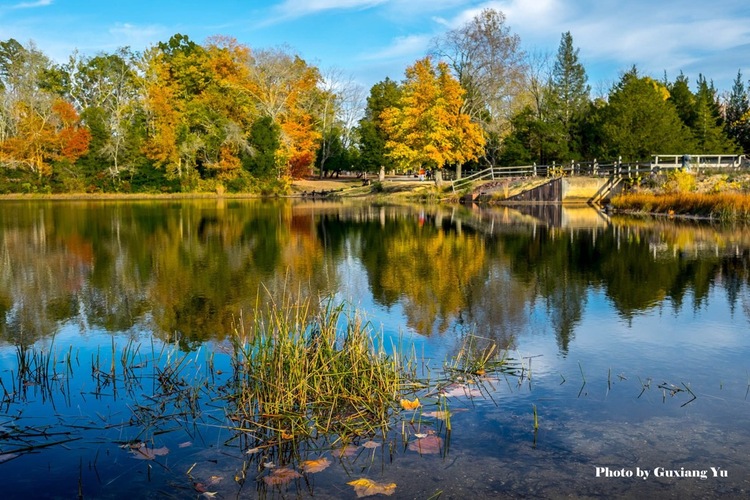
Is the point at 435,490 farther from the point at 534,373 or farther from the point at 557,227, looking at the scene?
the point at 557,227

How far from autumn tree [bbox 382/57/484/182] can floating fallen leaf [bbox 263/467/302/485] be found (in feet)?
165

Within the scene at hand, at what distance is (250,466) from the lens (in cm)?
580

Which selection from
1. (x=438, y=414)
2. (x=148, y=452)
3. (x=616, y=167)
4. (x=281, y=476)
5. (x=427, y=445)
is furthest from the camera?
(x=616, y=167)

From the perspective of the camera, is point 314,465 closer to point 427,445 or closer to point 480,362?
point 427,445

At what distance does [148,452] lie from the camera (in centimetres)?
607

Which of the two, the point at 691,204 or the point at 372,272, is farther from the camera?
the point at 691,204

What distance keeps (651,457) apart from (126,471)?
4773 mm

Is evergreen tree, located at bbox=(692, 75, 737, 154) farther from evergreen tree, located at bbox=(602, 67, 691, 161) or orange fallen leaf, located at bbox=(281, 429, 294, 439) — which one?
orange fallen leaf, located at bbox=(281, 429, 294, 439)

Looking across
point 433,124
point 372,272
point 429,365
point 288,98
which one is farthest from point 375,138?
point 429,365

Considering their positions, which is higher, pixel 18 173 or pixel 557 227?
pixel 18 173

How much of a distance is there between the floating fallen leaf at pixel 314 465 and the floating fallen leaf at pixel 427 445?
0.85m

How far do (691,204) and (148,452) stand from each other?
34.8 m

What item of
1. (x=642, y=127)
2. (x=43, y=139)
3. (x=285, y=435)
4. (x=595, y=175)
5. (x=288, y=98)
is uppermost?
(x=288, y=98)

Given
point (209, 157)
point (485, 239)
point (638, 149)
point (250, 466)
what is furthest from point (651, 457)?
point (209, 157)
